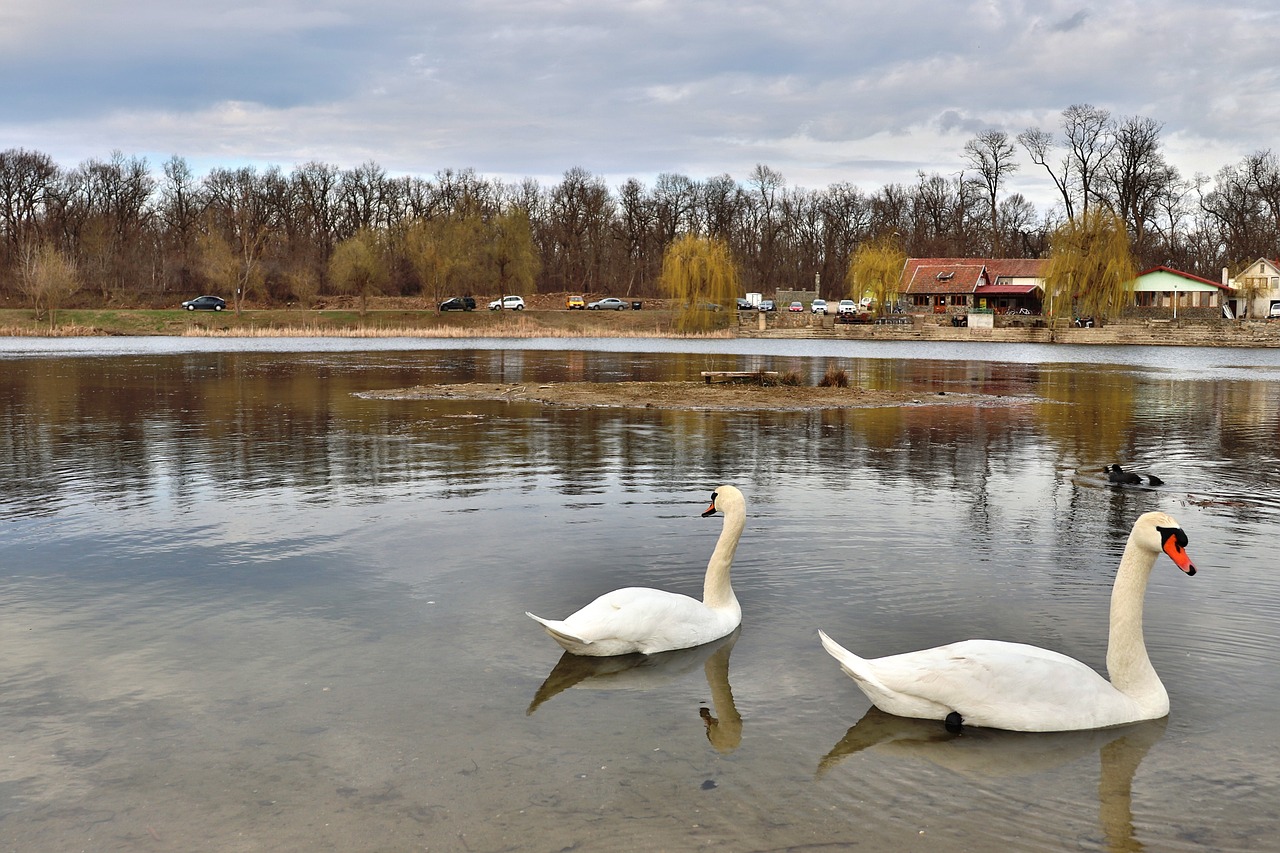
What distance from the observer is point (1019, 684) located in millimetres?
5926

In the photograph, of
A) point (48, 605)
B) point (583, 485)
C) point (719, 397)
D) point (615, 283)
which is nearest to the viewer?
point (48, 605)

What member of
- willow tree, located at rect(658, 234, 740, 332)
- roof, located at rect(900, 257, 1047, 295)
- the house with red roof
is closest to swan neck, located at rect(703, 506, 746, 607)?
willow tree, located at rect(658, 234, 740, 332)

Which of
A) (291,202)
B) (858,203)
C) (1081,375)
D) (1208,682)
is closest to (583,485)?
(1208,682)

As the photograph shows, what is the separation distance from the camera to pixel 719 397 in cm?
2573

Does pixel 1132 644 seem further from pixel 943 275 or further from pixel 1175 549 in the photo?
pixel 943 275

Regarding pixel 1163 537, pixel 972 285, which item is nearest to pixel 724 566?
pixel 1163 537

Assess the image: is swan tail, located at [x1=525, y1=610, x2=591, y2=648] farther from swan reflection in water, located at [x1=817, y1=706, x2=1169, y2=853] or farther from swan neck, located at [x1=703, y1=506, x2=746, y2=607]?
swan reflection in water, located at [x1=817, y1=706, x2=1169, y2=853]

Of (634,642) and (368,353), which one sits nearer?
(634,642)

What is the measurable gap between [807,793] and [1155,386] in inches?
1259

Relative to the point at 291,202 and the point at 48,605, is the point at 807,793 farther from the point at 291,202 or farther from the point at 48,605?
the point at 291,202

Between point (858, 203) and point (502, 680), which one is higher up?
A: point (858, 203)

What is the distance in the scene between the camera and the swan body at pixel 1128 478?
13781 millimetres

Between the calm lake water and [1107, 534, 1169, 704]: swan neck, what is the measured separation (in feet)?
0.74

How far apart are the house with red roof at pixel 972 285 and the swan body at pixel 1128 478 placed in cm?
8821
